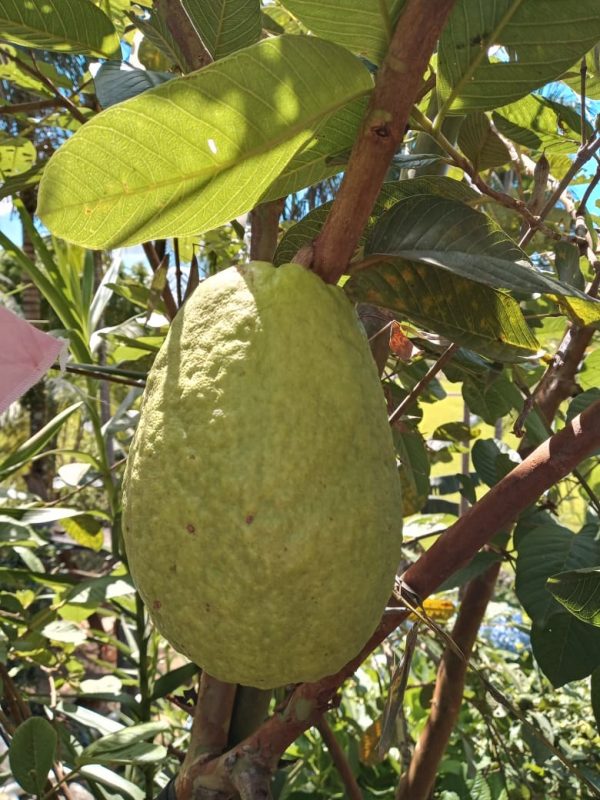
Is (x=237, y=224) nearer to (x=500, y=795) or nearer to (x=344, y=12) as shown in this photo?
(x=344, y=12)

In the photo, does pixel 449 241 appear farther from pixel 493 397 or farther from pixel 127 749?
pixel 127 749

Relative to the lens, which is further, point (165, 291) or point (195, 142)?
point (165, 291)

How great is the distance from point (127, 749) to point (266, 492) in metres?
0.59

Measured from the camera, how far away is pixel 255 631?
1.31 feet

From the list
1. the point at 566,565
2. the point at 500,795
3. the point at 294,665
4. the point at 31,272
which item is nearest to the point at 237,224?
the point at 31,272

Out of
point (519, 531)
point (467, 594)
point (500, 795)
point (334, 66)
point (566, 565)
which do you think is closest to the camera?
point (334, 66)

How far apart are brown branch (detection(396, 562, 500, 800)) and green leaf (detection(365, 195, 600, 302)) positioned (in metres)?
0.61

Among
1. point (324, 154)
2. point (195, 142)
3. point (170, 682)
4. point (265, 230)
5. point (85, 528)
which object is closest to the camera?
point (195, 142)

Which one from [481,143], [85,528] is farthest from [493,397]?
[85,528]

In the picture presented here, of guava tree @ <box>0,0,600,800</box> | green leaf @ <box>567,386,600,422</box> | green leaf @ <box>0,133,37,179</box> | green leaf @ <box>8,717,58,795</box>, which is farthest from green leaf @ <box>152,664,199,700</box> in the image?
green leaf @ <box>0,133,37,179</box>

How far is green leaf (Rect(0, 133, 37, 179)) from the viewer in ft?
3.60

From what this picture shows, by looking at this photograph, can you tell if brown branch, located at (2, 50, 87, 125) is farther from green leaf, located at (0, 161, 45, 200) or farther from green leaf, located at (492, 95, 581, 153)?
green leaf, located at (492, 95, 581, 153)

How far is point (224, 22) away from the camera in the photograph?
55 centimetres

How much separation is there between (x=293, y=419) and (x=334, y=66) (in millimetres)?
174
